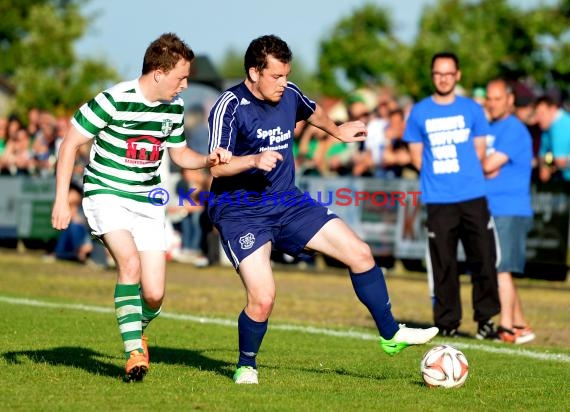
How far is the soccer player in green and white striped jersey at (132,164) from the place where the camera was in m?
8.46

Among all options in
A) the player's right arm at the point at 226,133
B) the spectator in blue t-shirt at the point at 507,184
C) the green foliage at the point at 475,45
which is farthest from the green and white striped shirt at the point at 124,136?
the green foliage at the point at 475,45

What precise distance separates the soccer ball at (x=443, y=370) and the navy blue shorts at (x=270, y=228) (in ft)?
3.81

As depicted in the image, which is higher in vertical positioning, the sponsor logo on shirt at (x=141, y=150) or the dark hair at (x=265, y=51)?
the dark hair at (x=265, y=51)

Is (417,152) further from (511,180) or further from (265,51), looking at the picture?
(265,51)

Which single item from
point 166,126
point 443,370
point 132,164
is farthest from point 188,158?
point 443,370

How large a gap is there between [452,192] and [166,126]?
4.34 m

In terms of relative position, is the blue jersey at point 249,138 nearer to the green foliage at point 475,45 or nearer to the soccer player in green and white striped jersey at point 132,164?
the soccer player in green and white striped jersey at point 132,164

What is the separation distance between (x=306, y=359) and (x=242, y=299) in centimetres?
603

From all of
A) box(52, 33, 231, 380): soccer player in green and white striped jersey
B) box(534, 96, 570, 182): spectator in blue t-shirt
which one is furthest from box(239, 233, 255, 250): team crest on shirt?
box(534, 96, 570, 182): spectator in blue t-shirt

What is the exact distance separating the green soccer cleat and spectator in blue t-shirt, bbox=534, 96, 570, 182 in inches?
332

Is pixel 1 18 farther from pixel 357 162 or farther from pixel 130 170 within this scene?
pixel 130 170

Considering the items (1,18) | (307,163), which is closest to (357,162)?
(307,163)

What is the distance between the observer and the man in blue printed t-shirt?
1226 centimetres

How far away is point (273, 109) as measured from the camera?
8695 mm
